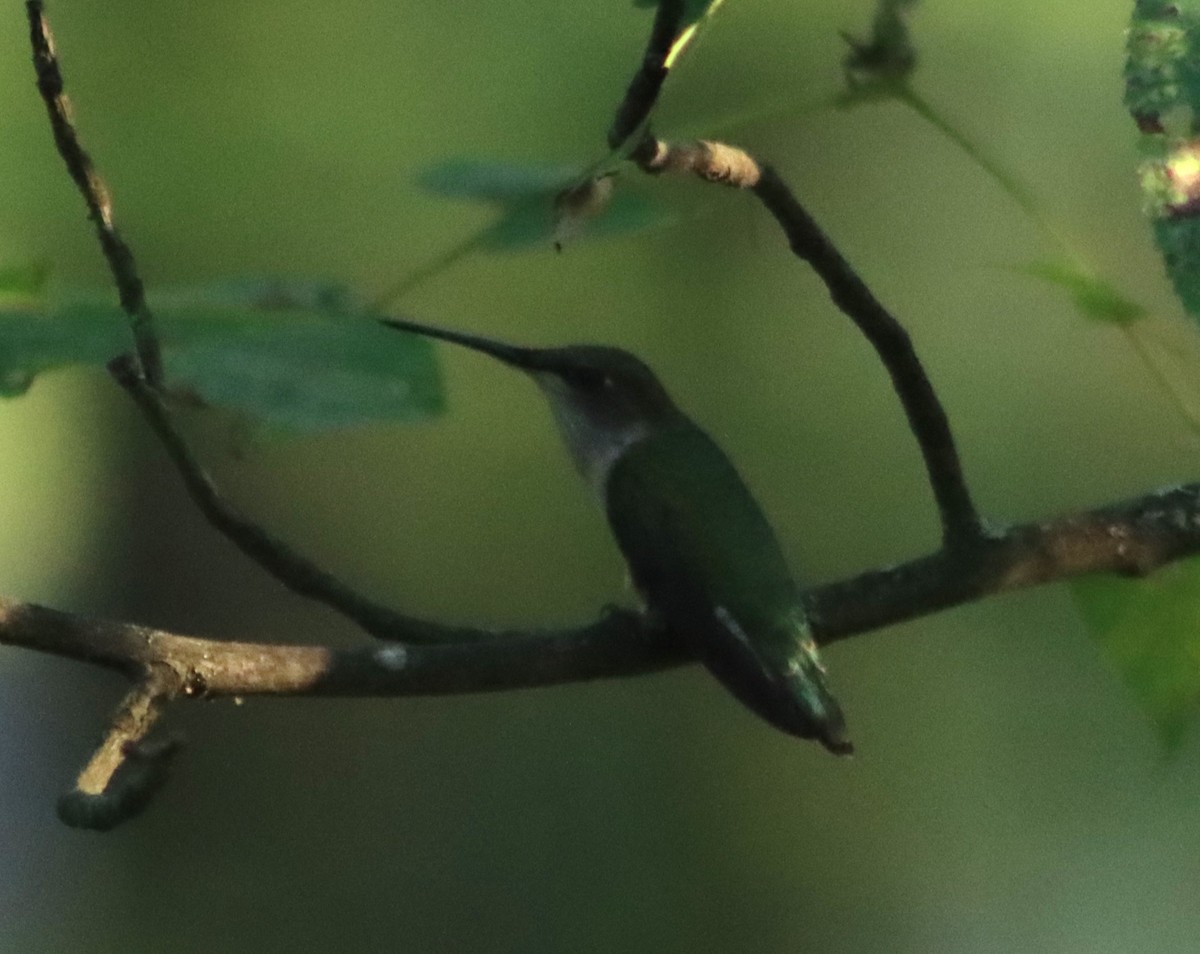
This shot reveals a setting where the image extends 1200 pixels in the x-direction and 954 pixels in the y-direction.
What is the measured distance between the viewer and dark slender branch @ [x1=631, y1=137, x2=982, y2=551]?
0.41 meters

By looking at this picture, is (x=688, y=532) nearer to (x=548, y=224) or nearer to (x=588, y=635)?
(x=588, y=635)

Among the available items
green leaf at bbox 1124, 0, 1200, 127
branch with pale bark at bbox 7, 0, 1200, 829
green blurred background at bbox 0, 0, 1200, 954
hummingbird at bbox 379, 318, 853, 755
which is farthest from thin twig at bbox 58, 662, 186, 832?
green blurred background at bbox 0, 0, 1200, 954

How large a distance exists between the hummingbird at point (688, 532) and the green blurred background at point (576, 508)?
929 millimetres

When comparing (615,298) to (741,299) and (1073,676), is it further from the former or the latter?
(1073,676)

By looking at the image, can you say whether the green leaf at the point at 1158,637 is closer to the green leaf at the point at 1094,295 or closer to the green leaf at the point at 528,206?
the green leaf at the point at 1094,295

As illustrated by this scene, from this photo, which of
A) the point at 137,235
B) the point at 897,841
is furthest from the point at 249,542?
the point at 897,841

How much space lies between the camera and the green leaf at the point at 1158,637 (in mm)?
628

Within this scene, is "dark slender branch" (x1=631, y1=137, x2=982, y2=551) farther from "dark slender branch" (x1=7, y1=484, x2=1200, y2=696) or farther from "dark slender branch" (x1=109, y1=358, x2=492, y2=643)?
"dark slender branch" (x1=109, y1=358, x2=492, y2=643)

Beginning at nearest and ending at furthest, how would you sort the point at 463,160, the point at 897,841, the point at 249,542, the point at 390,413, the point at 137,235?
the point at 390,413 → the point at 463,160 → the point at 249,542 → the point at 137,235 → the point at 897,841

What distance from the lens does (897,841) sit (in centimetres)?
242

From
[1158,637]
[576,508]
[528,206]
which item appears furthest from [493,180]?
[576,508]

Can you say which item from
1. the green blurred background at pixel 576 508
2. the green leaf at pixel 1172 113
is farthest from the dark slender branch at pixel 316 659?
the green blurred background at pixel 576 508

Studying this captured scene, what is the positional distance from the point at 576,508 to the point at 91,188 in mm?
1913

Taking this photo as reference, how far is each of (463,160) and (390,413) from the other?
28cm
